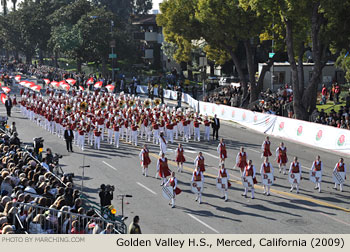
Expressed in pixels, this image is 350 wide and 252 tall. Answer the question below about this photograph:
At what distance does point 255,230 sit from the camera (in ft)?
57.6

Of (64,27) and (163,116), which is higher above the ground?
(64,27)

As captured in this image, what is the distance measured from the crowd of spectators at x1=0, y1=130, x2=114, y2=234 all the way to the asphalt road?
3434 mm

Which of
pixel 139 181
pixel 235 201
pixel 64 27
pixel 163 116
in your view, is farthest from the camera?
pixel 64 27

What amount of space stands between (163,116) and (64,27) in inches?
1910

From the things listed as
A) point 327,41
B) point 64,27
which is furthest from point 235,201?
point 64,27

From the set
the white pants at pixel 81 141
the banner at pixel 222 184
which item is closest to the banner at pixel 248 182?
the banner at pixel 222 184

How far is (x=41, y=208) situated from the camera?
45.7 ft

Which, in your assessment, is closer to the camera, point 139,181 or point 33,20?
point 139,181

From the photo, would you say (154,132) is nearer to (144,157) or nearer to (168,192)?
(144,157)

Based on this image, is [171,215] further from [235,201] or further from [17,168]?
[17,168]

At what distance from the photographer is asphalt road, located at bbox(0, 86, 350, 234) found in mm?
18094

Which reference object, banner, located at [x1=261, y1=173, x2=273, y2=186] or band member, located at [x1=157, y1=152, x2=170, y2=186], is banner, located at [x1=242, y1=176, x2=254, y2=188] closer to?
banner, located at [x1=261, y1=173, x2=273, y2=186]

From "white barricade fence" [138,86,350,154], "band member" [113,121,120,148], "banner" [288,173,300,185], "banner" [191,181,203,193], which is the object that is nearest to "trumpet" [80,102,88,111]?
"band member" [113,121,120,148]

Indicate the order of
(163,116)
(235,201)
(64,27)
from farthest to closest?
(64,27) → (163,116) → (235,201)
